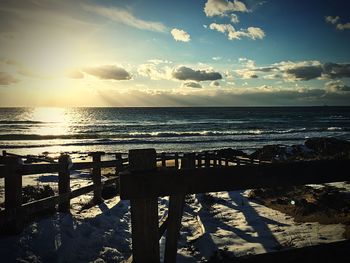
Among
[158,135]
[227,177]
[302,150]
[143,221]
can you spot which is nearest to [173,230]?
[143,221]

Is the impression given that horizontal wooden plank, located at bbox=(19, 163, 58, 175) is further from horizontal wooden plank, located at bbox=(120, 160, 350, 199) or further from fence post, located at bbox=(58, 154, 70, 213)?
horizontal wooden plank, located at bbox=(120, 160, 350, 199)

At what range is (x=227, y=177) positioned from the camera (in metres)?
2.53

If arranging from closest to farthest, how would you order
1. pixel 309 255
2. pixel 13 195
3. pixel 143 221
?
1. pixel 143 221
2. pixel 309 255
3. pixel 13 195

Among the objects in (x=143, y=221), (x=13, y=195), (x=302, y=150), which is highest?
(x=143, y=221)

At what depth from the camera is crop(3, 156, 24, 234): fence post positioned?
5945 millimetres

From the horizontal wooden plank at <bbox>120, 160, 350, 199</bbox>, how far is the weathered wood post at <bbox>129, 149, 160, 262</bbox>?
0.22 ft

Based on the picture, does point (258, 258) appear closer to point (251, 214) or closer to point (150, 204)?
point (150, 204)

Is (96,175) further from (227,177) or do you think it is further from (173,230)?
(227,177)

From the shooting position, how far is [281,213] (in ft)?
29.3

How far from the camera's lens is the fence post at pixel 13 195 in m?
5.95

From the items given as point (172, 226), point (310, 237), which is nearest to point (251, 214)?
point (310, 237)

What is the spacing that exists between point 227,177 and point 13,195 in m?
5.06

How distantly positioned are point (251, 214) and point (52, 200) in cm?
547

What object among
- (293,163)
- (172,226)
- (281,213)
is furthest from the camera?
(281,213)
